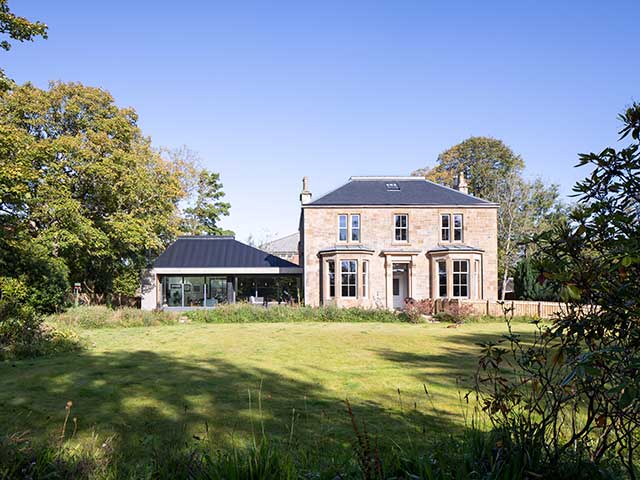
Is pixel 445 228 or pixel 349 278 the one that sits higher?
pixel 445 228

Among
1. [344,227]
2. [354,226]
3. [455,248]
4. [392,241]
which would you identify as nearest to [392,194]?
[392,241]

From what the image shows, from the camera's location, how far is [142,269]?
31.0 meters

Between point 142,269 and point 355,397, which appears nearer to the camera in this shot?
point 355,397

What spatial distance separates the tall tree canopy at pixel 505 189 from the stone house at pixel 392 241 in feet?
32.5

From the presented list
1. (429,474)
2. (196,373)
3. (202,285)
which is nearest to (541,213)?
(202,285)

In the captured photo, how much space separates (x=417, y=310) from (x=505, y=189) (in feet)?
73.3

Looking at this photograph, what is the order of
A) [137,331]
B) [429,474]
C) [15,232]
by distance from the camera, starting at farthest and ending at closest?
1. [137,331]
2. [15,232]
3. [429,474]

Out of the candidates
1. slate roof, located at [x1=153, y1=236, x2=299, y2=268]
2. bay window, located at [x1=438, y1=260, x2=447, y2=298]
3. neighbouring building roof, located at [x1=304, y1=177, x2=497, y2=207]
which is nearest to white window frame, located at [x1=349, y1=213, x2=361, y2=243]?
neighbouring building roof, located at [x1=304, y1=177, x2=497, y2=207]

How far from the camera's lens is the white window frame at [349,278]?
27.4 metres

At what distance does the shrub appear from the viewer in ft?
74.8

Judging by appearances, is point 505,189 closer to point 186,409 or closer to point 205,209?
point 205,209

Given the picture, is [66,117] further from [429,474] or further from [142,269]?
[429,474]

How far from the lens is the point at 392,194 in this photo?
96.8 ft

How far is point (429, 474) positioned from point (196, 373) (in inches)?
312
